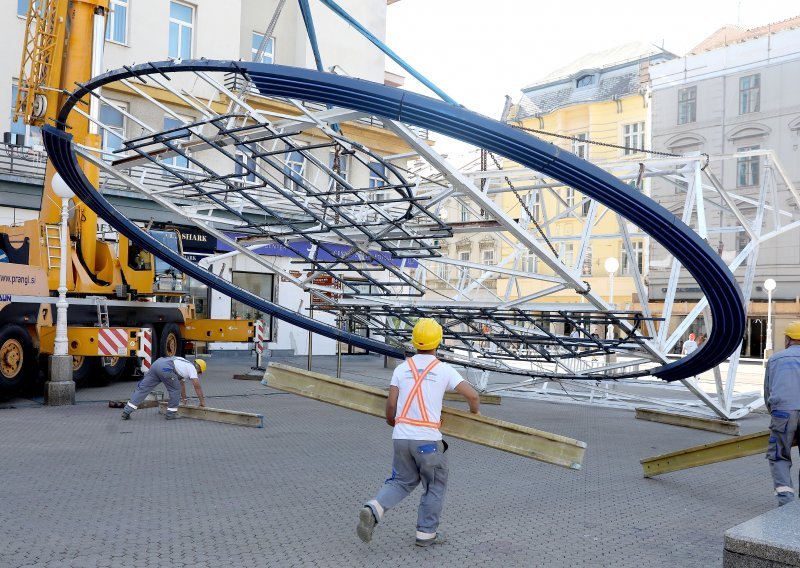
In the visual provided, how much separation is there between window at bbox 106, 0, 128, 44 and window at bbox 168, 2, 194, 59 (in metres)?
1.65

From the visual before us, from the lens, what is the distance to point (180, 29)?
90.0ft

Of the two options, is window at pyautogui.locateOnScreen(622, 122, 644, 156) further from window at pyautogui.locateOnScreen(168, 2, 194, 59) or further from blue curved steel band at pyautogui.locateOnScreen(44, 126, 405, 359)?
blue curved steel band at pyautogui.locateOnScreen(44, 126, 405, 359)

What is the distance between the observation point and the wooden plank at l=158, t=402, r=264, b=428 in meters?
12.7

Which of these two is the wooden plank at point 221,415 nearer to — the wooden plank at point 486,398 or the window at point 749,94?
the wooden plank at point 486,398

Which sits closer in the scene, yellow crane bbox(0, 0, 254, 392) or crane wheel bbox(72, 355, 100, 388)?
yellow crane bbox(0, 0, 254, 392)

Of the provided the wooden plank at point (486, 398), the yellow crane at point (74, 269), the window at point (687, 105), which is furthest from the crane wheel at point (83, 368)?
the window at point (687, 105)

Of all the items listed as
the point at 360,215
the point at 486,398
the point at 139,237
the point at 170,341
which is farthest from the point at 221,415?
the point at 170,341

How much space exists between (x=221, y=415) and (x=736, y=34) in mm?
38327

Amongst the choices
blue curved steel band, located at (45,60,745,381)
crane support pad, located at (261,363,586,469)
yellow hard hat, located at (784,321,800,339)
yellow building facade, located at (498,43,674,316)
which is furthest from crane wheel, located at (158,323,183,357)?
yellow building facade, located at (498,43,674,316)

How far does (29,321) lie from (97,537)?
1005cm

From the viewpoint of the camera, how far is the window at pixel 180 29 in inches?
1072

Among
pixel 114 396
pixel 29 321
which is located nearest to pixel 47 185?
pixel 29 321

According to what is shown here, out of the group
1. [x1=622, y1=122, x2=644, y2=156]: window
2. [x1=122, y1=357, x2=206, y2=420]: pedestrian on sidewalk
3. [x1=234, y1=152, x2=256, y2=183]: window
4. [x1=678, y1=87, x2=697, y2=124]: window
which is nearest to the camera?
[x1=234, y1=152, x2=256, y2=183]: window

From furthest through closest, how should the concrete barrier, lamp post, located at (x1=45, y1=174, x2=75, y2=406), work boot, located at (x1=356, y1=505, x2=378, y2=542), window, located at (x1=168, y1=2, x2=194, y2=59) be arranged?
1. window, located at (x1=168, y1=2, x2=194, y2=59)
2. lamp post, located at (x1=45, y1=174, x2=75, y2=406)
3. work boot, located at (x1=356, y1=505, x2=378, y2=542)
4. the concrete barrier
